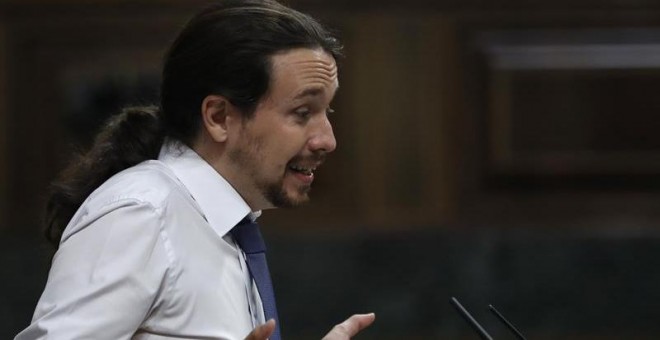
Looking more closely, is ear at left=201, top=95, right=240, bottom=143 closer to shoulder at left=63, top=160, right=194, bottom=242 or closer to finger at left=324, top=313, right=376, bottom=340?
shoulder at left=63, top=160, right=194, bottom=242

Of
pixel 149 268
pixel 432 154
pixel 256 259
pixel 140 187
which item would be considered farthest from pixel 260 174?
pixel 432 154

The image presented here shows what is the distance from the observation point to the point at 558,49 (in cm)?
730

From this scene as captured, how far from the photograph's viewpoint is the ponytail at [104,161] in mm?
3088

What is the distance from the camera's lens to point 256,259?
9.88ft

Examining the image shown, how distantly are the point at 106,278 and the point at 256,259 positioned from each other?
46cm

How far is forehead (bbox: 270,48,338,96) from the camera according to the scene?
9.73 feet

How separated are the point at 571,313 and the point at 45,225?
4575 mm

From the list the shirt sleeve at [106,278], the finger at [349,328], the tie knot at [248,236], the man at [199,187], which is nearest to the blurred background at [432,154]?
the man at [199,187]

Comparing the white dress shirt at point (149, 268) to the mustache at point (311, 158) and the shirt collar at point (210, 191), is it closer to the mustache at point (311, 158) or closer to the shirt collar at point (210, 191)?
the shirt collar at point (210, 191)

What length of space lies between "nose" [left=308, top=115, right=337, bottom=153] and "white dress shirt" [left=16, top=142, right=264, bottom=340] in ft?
0.68

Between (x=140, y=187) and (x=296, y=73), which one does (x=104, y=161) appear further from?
(x=296, y=73)

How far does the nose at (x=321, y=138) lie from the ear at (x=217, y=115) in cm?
17

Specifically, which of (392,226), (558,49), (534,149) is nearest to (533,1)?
(558,49)

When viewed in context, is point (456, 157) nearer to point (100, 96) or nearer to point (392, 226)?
point (392, 226)
